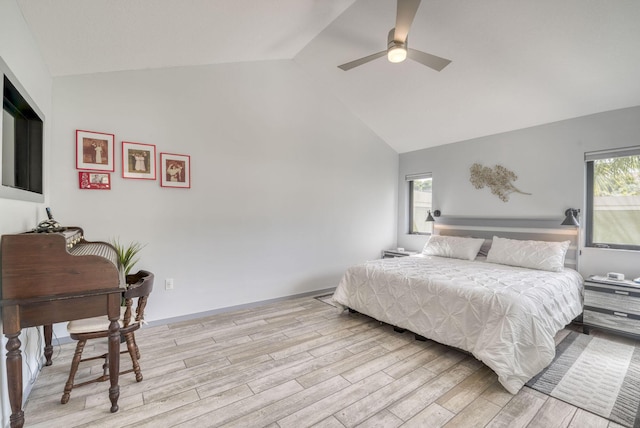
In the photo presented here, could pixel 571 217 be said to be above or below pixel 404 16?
below

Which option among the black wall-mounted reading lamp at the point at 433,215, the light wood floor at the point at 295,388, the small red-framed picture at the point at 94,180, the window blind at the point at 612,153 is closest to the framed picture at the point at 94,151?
the small red-framed picture at the point at 94,180

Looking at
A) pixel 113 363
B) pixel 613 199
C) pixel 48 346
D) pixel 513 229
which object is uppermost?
pixel 613 199

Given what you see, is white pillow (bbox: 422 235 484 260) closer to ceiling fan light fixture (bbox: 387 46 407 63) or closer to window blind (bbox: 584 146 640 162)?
window blind (bbox: 584 146 640 162)

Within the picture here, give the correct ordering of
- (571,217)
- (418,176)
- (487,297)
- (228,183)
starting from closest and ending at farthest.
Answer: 1. (487,297)
2. (571,217)
3. (228,183)
4. (418,176)

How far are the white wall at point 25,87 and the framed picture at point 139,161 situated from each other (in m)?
0.59

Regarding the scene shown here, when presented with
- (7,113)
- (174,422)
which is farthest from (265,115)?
(174,422)

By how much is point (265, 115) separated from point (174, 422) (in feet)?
11.1

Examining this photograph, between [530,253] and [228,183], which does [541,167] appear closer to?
[530,253]

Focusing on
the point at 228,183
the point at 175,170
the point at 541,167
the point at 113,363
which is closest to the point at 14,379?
the point at 113,363

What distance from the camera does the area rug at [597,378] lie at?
1879 mm

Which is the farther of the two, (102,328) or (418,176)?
(418,176)

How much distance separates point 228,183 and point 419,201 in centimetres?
352

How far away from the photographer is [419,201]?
A: 5.43m

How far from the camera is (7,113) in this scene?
175cm
